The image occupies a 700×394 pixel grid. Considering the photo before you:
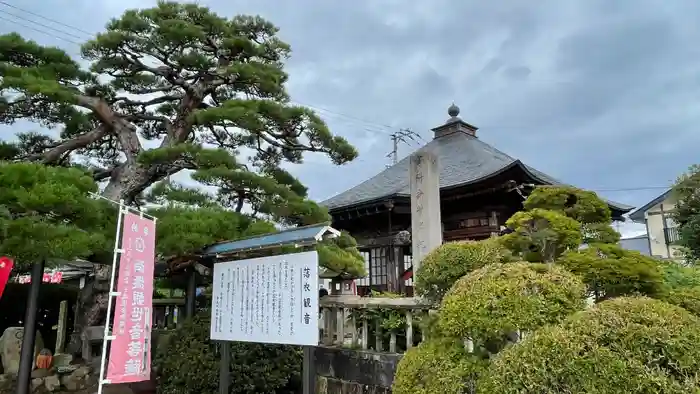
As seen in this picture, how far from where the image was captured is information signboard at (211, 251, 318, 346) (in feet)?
13.7

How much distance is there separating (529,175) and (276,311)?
594 centimetres

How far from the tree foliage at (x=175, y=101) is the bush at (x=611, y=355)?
3.81 m

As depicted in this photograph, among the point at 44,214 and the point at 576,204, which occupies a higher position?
the point at 576,204

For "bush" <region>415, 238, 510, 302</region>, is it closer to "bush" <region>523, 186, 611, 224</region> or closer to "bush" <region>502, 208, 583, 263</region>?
"bush" <region>502, 208, 583, 263</region>

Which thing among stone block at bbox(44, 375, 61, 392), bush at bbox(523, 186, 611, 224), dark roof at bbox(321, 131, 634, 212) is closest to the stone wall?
bush at bbox(523, 186, 611, 224)

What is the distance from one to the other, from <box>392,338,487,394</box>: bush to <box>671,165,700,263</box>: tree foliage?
1455cm

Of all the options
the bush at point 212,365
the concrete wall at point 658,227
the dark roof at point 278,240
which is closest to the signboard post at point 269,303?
the dark roof at point 278,240

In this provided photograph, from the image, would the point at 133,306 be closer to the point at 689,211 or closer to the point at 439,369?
the point at 439,369

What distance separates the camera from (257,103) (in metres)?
6.04

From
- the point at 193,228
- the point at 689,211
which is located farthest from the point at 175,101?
the point at 689,211

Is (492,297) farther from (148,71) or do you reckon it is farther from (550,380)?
(148,71)

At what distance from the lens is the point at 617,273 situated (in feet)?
11.8

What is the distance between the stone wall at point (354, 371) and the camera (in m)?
5.02

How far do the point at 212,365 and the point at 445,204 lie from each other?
5594mm
